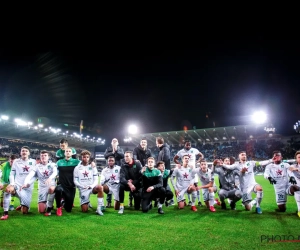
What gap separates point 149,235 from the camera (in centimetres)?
510

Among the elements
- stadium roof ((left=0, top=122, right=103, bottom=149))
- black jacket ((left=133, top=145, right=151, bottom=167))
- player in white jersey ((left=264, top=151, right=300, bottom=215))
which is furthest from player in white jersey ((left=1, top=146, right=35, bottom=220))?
stadium roof ((left=0, top=122, right=103, bottom=149))

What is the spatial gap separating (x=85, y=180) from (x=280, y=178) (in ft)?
21.4

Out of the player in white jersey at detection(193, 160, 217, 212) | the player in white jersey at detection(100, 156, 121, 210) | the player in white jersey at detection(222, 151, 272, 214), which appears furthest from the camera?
the player in white jersey at detection(100, 156, 121, 210)

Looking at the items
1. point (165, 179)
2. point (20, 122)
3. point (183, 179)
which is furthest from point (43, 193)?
point (20, 122)

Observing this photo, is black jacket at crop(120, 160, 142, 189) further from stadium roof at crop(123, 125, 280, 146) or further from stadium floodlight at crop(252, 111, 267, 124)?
stadium roof at crop(123, 125, 280, 146)

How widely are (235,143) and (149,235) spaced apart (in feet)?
142

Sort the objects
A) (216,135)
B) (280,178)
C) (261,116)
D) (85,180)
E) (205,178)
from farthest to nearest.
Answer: (216,135), (261,116), (205,178), (280,178), (85,180)

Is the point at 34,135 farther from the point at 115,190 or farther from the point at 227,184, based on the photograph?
the point at 227,184

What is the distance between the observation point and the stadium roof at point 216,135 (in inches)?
1622

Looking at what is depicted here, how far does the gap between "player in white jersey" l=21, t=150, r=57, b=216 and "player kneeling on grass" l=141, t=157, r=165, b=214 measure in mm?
2863

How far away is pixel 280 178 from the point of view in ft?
26.8

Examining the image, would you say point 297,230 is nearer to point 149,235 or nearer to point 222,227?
point 222,227

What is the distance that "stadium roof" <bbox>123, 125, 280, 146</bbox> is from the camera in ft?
135

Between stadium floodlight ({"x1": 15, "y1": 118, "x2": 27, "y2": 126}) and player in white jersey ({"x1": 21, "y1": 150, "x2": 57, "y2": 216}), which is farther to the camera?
stadium floodlight ({"x1": 15, "y1": 118, "x2": 27, "y2": 126})
